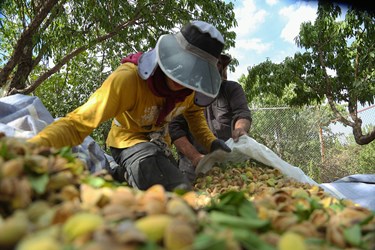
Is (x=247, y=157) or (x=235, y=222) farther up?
(x=247, y=157)

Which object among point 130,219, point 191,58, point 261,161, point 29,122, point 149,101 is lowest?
point 29,122

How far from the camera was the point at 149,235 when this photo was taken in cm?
58

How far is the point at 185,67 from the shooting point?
1.66 m

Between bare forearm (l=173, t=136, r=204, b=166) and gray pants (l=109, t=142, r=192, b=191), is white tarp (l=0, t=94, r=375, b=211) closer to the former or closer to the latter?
bare forearm (l=173, t=136, r=204, b=166)

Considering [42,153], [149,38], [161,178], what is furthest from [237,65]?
[42,153]

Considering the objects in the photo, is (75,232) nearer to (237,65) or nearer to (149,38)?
(149,38)

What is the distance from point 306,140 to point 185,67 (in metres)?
5.95

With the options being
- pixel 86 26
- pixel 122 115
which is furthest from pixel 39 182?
pixel 86 26

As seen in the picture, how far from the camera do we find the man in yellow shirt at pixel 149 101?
1593 mm

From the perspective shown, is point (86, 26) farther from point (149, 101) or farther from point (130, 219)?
point (130, 219)

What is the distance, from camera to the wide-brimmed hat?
1.65m

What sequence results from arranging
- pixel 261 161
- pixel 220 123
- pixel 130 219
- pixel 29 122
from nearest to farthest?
pixel 130 219 → pixel 29 122 → pixel 261 161 → pixel 220 123

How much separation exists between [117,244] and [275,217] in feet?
1.23

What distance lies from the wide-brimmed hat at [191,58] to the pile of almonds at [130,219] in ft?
2.55
